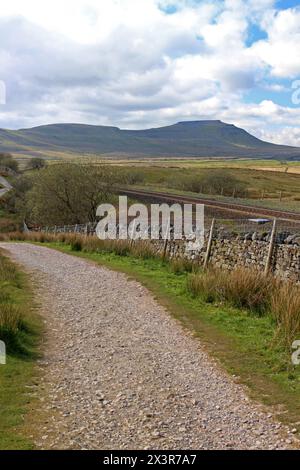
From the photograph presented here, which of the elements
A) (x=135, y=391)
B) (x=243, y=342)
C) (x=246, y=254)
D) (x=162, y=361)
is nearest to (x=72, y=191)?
(x=246, y=254)

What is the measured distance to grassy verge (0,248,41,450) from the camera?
5176 millimetres

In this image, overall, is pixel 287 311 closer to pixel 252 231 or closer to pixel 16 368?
pixel 16 368

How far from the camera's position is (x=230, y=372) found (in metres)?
7.23

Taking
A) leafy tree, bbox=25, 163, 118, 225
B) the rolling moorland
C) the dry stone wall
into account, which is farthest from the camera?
leafy tree, bbox=25, 163, 118, 225

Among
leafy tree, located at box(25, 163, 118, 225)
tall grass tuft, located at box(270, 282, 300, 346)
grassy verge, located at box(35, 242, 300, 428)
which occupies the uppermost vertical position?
tall grass tuft, located at box(270, 282, 300, 346)

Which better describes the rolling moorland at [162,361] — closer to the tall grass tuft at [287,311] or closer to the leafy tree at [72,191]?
the tall grass tuft at [287,311]

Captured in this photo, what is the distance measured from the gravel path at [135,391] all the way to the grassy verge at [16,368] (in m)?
0.20

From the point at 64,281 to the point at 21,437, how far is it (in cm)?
942

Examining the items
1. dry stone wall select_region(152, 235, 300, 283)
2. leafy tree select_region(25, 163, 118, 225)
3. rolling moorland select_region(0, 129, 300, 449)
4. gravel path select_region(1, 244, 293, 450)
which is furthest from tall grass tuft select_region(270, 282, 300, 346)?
leafy tree select_region(25, 163, 118, 225)

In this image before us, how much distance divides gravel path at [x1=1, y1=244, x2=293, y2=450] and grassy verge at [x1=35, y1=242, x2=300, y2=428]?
11.2 inches

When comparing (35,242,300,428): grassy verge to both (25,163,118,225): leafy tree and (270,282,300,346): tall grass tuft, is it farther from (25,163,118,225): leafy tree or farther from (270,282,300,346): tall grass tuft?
(25,163,118,225): leafy tree

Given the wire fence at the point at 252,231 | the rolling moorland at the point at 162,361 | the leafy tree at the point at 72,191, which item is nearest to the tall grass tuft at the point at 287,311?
the rolling moorland at the point at 162,361

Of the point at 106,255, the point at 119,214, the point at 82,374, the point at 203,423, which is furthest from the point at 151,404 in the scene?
the point at 119,214

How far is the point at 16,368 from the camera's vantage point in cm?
700
